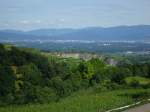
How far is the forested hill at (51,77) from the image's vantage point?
41.3 metres

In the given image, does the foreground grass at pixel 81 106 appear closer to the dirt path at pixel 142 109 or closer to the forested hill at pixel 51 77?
the dirt path at pixel 142 109

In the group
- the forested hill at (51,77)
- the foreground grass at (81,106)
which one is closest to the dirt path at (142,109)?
the foreground grass at (81,106)

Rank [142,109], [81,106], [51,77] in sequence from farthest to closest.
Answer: [51,77] → [81,106] → [142,109]

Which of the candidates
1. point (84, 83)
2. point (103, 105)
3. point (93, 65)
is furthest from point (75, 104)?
point (93, 65)

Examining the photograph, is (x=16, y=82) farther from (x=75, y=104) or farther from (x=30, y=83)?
(x=75, y=104)

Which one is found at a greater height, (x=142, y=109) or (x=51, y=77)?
(x=142, y=109)

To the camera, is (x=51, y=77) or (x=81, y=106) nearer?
(x=81, y=106)

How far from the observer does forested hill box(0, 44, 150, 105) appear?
136 feet

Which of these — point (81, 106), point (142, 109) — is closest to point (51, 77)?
point (81, 106)

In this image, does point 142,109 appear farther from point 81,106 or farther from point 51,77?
point 51,77

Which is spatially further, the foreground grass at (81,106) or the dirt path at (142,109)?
the foreground grass at (81,106)

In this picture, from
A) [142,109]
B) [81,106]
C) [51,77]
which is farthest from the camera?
[51,77]

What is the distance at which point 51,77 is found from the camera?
56500 mm

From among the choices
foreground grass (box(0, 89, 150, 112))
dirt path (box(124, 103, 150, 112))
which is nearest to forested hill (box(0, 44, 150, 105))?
foreground grass (box(0, 89, 150, 112))
